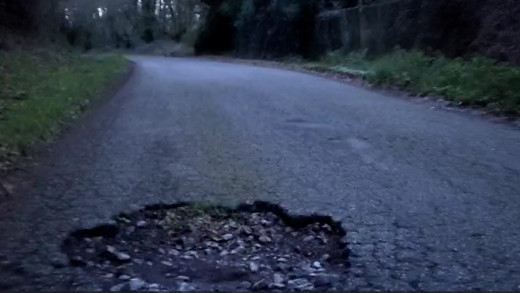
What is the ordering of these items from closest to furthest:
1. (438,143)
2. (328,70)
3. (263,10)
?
(438,143), (328,70), (263,10)

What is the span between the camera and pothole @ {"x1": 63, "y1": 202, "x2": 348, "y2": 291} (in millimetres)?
4418

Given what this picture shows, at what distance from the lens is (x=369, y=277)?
4.45 metres

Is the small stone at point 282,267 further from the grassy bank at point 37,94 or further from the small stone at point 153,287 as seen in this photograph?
the grassy bank at point 37,94

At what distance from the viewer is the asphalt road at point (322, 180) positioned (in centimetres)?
473

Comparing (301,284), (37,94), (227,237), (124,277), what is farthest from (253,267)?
(37,94)

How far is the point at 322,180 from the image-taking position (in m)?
7.03

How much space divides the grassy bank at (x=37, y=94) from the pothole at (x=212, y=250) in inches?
121

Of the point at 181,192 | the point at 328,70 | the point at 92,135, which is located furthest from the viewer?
the point at 328,70

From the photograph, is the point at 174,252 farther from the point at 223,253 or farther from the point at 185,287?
the point at 185,287

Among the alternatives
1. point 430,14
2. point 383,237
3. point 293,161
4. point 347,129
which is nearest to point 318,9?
point 430,14

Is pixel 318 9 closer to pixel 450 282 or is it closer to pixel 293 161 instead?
pixel 293 161

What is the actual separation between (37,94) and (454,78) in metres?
8.08

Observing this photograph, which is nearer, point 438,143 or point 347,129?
point 438,143

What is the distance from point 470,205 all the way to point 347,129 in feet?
14.0
